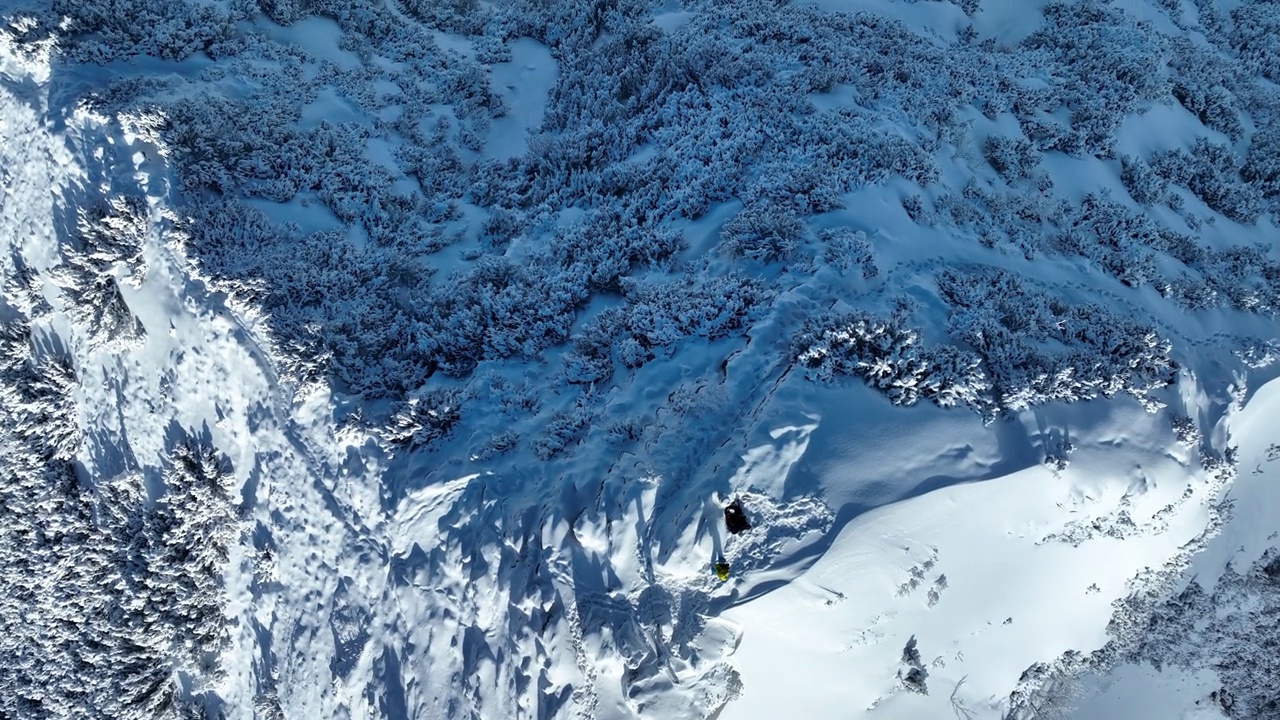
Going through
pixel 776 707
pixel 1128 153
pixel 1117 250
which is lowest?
pixel 776 707

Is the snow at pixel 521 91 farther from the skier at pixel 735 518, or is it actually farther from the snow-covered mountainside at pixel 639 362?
the skier at pixel 735 518

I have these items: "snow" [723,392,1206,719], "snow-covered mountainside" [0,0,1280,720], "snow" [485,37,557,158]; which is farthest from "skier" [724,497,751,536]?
"snow" [485,37,557,158]

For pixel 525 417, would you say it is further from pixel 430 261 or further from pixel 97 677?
pixel 97 677

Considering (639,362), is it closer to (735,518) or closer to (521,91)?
(735,518)

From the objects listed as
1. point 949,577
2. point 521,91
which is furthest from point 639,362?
point 521,91

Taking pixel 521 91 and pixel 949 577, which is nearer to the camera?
pixel 949 577

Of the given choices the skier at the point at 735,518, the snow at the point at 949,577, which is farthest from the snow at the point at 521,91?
the snow at the point at 949,577

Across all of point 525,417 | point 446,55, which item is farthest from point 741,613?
point 446,55

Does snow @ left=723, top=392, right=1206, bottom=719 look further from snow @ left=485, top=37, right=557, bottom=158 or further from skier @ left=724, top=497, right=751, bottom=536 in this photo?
snow @ left=485, top=37, right=557, bottom=158
